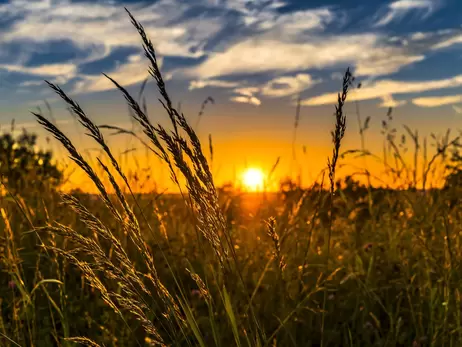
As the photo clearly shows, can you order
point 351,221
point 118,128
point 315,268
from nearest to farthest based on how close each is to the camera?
point 118,128, point 315,268, point 351,221

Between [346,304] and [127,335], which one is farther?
[346,304]

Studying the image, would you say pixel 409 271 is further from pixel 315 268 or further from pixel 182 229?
pixel 182 229

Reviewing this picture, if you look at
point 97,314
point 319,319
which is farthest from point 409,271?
point 97,314

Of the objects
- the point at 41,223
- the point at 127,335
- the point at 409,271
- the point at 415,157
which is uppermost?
the point at 415,157

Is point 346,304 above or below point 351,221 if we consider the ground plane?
below

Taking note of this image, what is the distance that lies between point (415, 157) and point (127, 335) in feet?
8.83

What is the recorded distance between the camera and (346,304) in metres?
3.23

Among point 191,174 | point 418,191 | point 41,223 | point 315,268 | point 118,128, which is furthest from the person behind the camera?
point 41,223

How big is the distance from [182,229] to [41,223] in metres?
1.20

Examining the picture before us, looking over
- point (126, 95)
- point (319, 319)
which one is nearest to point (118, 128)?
point (126, 95)

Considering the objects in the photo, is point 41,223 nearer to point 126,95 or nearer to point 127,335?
point 127,335

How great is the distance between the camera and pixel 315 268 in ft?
12.4

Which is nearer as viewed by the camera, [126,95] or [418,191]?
[126,95]

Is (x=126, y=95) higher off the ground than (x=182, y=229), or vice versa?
(x=126, y=95)
